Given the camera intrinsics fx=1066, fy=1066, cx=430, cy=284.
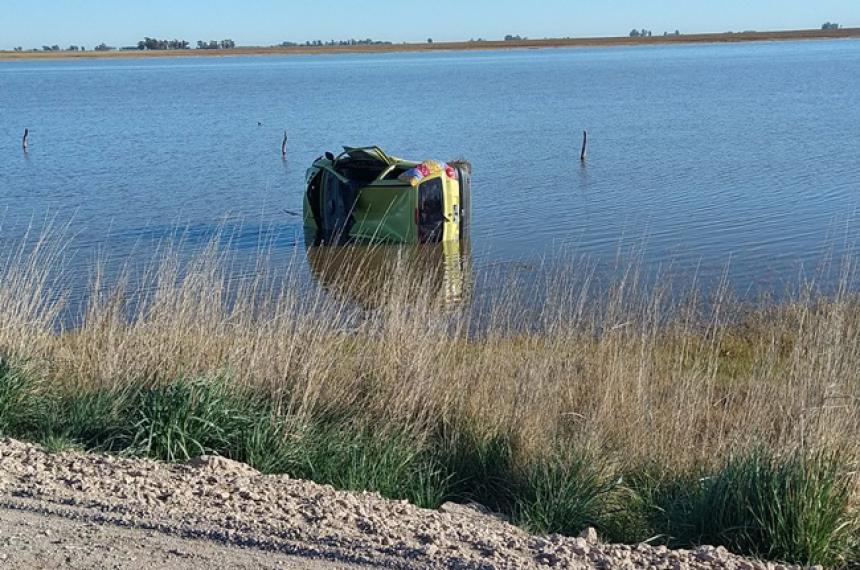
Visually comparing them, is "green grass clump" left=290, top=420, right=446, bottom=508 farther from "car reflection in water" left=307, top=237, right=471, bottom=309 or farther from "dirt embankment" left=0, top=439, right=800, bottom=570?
"car reflection in water" left=307, top=237, right=471, bottom=309

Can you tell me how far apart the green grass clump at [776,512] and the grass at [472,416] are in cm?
1

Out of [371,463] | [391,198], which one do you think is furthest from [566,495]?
[391,198]

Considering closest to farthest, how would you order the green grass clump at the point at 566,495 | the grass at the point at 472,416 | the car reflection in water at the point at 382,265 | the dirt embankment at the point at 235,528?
the dirt embankment at the point at 235,528
the grass at the point at 472,416
the green grass clump at the point at 566,495
the car reflection in water at the point at 382,265

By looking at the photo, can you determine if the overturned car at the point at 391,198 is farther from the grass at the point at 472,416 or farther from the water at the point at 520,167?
the grass at the point at 472,416

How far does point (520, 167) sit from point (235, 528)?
2695cm

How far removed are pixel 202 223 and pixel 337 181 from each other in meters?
4.74

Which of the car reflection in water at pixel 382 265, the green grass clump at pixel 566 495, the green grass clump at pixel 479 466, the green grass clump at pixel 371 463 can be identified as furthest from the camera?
the car reflection in water at pixel 382 265

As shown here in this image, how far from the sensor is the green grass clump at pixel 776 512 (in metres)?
5.73

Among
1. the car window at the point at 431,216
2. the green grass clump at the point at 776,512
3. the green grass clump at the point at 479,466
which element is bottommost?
the car window at the point at 431,216

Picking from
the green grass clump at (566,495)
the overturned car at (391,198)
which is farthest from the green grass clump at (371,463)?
the overturned car at (391,198)

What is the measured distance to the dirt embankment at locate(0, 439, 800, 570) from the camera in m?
5.00

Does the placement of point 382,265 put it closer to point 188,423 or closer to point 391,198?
point 391,198

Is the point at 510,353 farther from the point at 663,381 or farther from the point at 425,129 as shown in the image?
the point at 425,129

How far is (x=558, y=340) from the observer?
29.5ft
